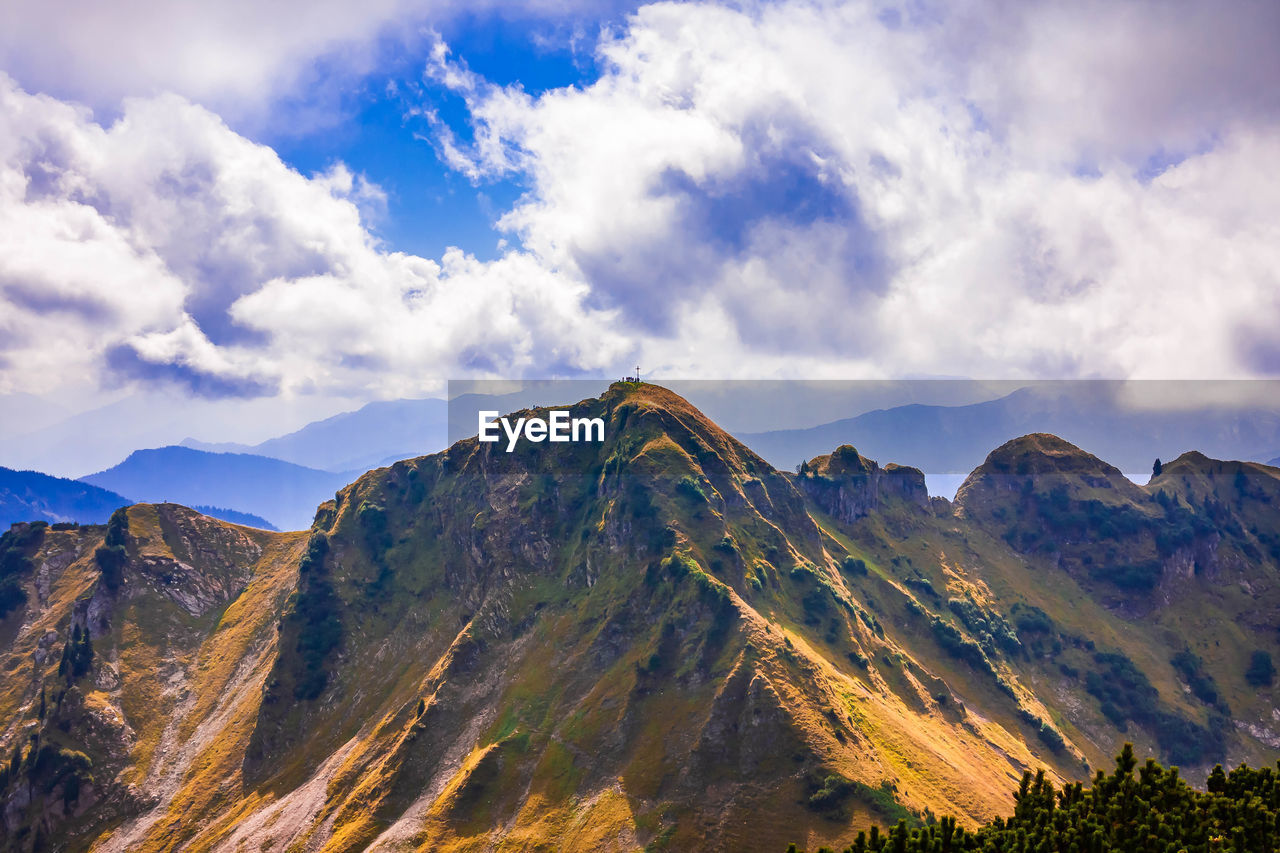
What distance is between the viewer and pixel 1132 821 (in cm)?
6369

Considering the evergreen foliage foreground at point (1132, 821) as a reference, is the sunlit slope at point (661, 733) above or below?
below

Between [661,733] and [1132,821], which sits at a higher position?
[1132,821]

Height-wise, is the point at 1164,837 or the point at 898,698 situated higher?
the point at 1164,837

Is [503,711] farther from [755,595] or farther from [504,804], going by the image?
[755,595]

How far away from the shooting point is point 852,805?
4998 inches

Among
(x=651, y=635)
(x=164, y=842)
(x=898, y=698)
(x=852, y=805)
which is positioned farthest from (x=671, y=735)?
(x=164, y=842)

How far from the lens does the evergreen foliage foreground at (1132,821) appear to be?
6031 centimetres

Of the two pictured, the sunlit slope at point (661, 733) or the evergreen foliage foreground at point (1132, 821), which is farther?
the sunlit slope at point (661, 733)

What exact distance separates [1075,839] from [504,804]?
127 meters

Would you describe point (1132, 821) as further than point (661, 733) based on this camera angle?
No

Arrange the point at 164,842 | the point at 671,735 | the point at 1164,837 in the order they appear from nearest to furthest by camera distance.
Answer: the point at 1164,837 < the point at 671,735 < the point at 164,842

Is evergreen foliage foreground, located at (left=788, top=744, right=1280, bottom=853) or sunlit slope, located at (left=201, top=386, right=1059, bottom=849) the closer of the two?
evergreen foliage foreground, located at (left=788, top=744, right=1280, bottom=853)

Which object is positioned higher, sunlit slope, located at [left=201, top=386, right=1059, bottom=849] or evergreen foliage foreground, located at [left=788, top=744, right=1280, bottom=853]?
evergreen foliage foreground, located at [left=788, top=744, right=1280, bottom=853]

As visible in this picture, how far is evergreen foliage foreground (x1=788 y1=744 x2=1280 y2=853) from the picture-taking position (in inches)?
2375
